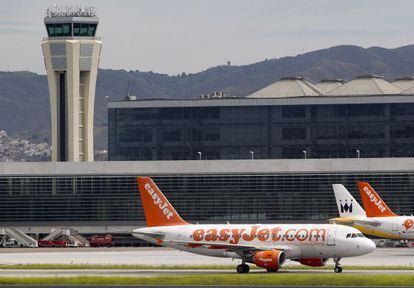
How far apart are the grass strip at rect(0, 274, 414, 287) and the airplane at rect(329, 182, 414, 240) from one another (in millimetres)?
41781

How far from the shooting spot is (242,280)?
323 ft

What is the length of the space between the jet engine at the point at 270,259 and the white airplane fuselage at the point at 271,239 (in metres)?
1.39

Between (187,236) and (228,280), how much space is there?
16236mm

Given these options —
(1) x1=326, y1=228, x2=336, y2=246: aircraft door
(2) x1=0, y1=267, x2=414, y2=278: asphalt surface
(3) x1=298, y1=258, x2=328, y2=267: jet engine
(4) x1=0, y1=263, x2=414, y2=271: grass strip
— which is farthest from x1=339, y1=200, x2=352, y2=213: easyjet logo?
(1) x1=326, y1=228, x2=336, y2=246: aircraft door

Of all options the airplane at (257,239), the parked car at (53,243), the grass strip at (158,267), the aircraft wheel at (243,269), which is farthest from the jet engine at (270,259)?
the parked car at (53,243)

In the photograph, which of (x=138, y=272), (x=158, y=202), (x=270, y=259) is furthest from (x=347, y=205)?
(x=138, y=272)

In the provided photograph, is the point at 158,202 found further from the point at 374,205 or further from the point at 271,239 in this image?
the point at 374,205

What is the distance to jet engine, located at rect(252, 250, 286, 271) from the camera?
109 meters

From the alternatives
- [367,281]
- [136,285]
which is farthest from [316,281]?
[136,285]

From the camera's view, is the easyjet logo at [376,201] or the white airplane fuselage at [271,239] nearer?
the white airplane fuselage at [271,239]

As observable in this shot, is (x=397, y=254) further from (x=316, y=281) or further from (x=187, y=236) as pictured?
(x=316, y=281)

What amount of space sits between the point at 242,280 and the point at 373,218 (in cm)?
5038

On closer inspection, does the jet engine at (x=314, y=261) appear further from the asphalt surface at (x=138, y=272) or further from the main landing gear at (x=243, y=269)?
the main landing gear at (x=243, y=269)

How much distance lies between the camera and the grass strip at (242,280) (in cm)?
9500
